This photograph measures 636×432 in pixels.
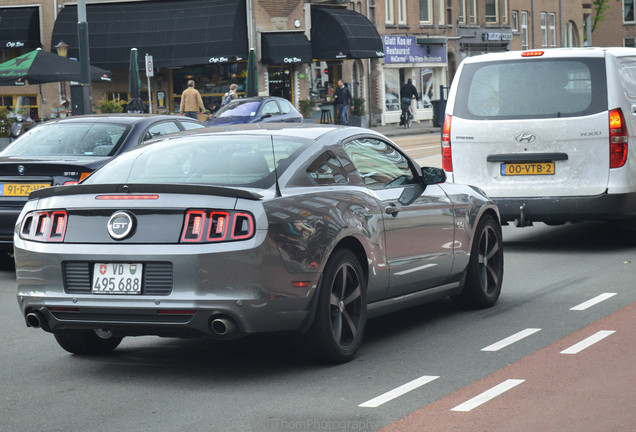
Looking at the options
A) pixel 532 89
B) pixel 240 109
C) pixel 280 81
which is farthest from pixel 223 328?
pixel 280 81

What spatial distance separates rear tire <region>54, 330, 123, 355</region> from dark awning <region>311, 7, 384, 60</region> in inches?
1576

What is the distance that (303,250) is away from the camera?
6746 millimetres

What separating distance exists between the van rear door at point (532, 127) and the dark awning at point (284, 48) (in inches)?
1293

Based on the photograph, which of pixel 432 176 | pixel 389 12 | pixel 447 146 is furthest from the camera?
pixel 389 12

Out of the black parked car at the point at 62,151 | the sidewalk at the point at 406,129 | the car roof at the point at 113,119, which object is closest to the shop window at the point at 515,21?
the sidewalk at the point at 406,129

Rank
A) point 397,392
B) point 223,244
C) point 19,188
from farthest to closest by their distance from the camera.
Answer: point 19,188 < point 223,244 < point 397,392

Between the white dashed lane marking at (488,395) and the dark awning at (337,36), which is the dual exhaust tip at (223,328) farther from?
the dark awning at (337,36)

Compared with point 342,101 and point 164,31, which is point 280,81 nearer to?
point 342,101

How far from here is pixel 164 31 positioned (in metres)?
45.4

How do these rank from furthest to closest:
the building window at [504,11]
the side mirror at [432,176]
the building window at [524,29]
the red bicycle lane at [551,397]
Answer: the building window at [524,29] → the building window at [504,11] → the side mirror at [432,176] → the red bicycle lane at [551,397]

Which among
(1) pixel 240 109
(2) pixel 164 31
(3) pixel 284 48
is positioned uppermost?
(2) pixel 164 31

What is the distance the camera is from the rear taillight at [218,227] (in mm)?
6512

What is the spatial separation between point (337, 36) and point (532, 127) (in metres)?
35.5

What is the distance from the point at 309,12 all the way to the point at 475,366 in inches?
1641
